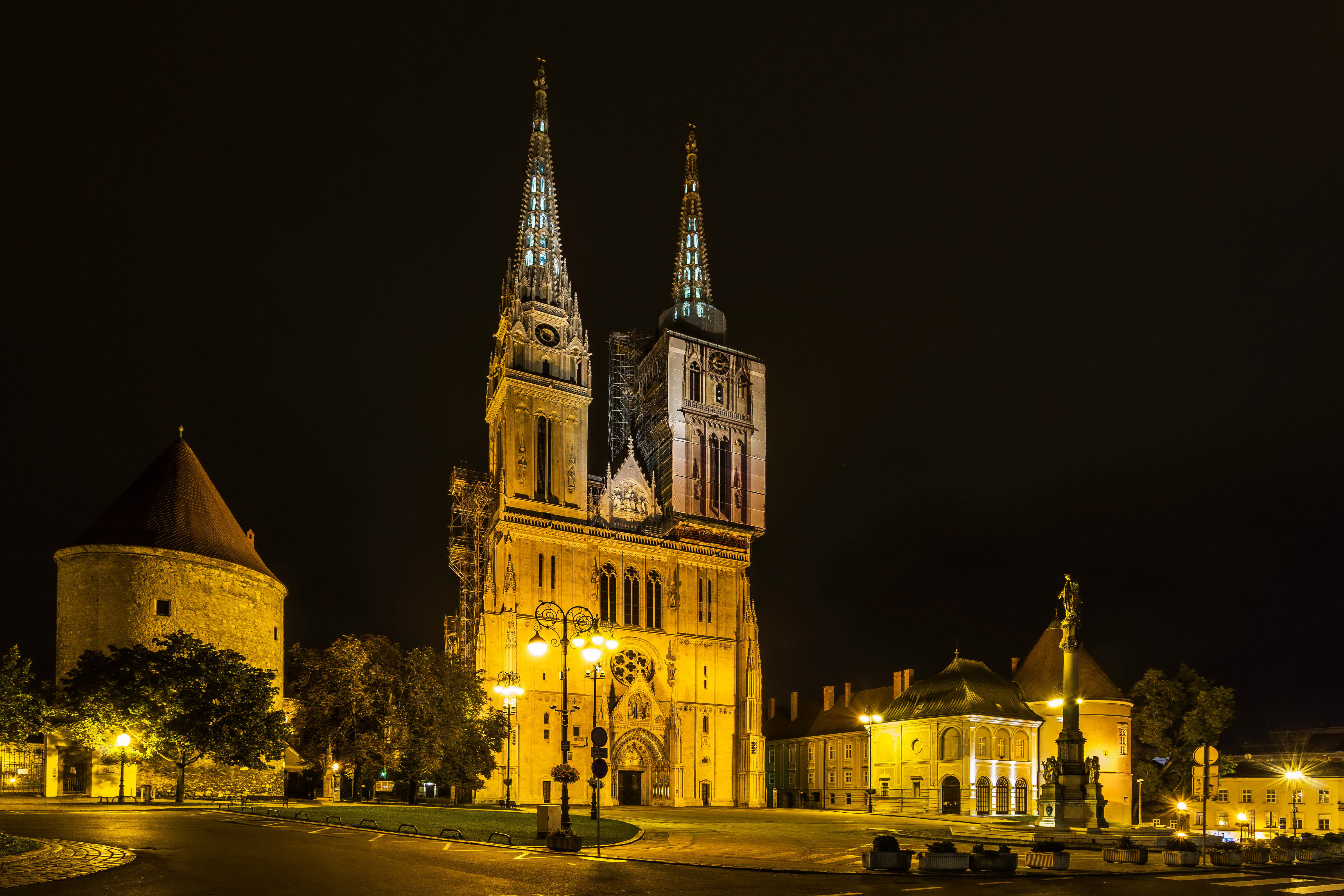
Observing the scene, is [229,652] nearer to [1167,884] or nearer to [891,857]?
[891,857]

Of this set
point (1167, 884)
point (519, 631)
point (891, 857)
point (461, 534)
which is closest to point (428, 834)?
point (891, 857)

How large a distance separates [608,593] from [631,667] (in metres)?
4.89

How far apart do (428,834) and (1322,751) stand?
68152mm

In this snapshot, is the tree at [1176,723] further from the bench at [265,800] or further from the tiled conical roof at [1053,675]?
the bench at [265,800]

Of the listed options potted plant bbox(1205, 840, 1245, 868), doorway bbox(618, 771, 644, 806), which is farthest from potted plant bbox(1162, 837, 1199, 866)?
doorway bbox(618, 771, 644, 806)

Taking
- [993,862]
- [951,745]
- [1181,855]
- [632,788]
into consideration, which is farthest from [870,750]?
[993,862]

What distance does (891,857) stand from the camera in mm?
18891

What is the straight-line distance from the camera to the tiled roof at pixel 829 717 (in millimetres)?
76375

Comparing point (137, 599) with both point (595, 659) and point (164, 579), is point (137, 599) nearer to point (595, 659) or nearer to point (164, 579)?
point (164, 579)

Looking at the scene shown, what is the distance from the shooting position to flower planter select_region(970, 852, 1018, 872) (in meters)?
19.0

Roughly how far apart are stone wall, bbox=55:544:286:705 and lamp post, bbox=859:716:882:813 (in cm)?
3136

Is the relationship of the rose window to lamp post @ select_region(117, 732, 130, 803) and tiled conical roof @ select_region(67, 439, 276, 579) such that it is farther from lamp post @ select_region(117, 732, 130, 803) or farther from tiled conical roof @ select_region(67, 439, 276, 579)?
lamp post @ select_region(117, 732, 130, 803)

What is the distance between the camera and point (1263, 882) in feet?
60.6

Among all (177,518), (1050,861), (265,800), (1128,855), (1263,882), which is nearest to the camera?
(1263,882)
